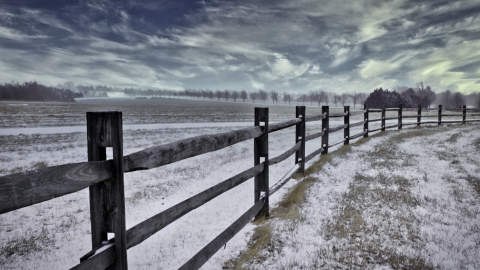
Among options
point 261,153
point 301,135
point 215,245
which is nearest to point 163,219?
point 215,245

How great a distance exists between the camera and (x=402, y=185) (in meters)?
5.38

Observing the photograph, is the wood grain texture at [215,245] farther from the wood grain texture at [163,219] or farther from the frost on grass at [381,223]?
the wood grain texture at [163,219]

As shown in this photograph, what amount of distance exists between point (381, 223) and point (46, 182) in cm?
410

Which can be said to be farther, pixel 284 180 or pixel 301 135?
pixel 301 135

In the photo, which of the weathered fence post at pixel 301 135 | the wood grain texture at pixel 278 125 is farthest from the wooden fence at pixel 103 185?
the weathered fence post at pixel 301 135

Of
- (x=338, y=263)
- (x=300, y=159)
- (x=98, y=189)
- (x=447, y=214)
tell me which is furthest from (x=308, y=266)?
(x=300, y=159)

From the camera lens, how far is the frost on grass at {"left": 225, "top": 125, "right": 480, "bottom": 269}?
299 centimetres

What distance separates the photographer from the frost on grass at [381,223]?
2.99 m

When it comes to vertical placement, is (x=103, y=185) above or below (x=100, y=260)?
above

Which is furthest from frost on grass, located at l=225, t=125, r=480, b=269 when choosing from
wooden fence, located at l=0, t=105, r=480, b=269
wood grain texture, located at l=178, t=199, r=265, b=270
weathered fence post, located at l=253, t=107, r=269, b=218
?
wooden fence, located at l=0, t=105, r=480, b=269

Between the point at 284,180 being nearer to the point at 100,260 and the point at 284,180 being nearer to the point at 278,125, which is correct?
the point at 278,125

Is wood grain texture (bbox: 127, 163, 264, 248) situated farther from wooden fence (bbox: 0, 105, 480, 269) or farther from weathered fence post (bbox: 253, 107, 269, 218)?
weathered fence post (bbox: 253, 107, 269, 218)

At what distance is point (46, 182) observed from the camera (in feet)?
4.22

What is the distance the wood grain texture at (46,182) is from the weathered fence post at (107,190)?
0.07m
